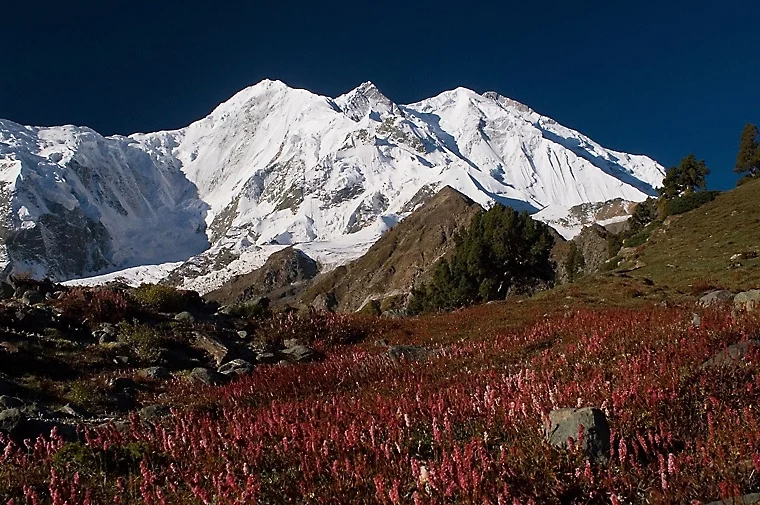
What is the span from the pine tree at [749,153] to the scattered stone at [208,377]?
8406 cm

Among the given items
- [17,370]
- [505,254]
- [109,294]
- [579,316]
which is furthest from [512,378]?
[505,254]

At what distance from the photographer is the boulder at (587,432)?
4984 millimetres

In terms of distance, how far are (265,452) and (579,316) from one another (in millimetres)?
12820

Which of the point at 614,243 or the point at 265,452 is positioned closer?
the point at 265,452

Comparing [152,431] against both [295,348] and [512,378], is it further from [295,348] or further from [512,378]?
[295,348]

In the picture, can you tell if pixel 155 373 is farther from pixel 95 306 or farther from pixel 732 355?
pixel 732 355

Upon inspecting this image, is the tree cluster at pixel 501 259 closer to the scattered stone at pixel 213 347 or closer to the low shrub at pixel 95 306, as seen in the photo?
the low shrub at pixel 95 306

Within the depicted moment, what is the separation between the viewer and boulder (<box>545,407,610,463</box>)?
4984mm

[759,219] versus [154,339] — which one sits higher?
[759,219]

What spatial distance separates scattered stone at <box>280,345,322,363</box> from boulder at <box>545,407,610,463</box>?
11.9 meters

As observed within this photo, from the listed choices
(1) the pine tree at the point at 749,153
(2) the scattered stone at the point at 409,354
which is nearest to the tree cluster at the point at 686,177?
(1) the pine tree at the point at 749,153

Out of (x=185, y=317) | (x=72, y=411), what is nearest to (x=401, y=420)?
(x=72, y=411)

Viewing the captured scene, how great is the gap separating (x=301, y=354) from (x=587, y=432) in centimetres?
1318

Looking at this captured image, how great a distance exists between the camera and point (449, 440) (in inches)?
221
